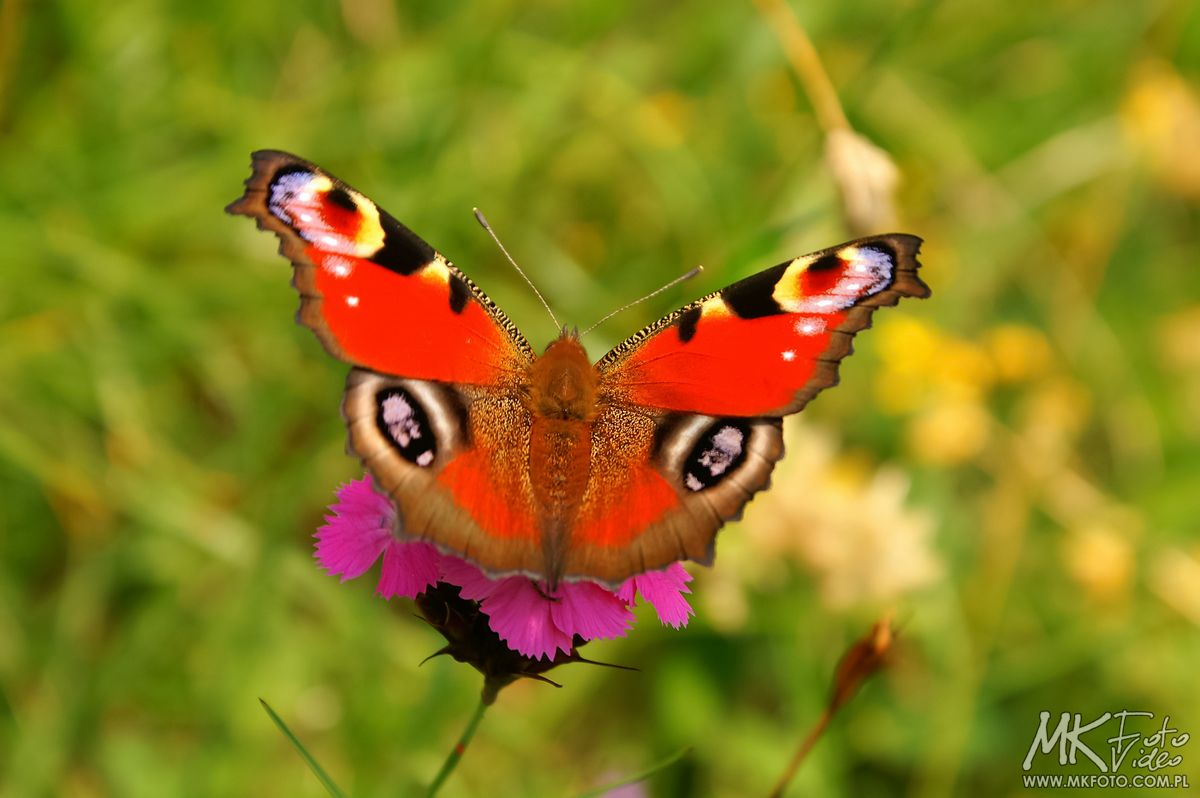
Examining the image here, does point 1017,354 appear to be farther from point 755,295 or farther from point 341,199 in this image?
point 341,199

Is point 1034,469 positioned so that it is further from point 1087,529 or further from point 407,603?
point 407,603

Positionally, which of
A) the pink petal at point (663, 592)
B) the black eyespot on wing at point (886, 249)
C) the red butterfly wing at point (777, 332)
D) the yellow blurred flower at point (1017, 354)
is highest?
the yellow blurred flower at point (1017, 354)

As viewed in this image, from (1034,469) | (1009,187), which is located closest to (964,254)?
(1009,187)

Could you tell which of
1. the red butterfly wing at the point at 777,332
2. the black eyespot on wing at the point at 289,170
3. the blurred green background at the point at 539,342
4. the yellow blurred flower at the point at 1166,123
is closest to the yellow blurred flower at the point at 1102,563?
the blurred green background at the point at 539,342

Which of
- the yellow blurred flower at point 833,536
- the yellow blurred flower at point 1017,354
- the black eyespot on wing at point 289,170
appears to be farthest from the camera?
the yellow blurred flower at point 1017,354

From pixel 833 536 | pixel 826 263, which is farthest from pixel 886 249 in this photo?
pixel 833 536

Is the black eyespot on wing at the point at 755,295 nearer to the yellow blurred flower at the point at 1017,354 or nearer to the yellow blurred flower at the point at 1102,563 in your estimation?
the yellow blurred flower at the point at 1102,563
